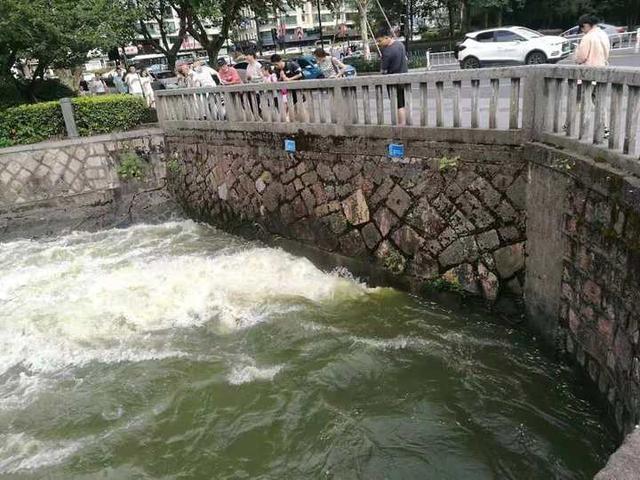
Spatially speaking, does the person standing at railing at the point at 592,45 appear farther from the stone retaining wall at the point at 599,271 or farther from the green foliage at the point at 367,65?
the green foliage at the point at 367,65

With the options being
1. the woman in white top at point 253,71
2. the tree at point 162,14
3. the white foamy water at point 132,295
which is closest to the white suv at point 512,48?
the tree at point 162,14

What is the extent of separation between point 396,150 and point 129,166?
7.65m

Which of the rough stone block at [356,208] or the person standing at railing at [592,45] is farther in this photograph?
the rough stone block at [356,208]

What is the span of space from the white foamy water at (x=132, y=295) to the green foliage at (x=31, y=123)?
135 inches

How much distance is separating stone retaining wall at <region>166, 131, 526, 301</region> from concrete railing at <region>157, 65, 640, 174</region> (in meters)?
0.23

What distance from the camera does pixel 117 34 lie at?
1434cm

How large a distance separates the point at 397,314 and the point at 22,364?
4578 mm

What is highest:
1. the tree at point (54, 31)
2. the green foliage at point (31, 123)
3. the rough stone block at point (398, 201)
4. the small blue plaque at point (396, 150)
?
the tree at point (54, 31)

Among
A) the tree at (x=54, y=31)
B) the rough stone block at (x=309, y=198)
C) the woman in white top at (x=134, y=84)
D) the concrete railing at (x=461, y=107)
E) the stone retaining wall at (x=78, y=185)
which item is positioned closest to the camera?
the concrete railing at (x=461, y=107)

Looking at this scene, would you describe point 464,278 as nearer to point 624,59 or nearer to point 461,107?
point 461,107

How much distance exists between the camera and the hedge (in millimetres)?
12545

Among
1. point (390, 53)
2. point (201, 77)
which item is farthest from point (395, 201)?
point (201, 77)

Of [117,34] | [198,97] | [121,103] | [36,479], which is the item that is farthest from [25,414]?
[117,34]

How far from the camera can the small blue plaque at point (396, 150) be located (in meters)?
7.10
